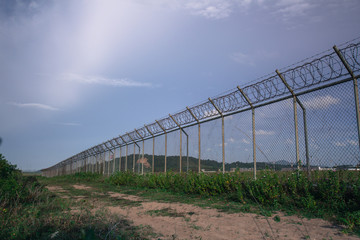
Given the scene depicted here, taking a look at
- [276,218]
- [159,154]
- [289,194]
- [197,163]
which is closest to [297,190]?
[289,194]

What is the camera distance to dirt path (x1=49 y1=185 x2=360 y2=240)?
373cm

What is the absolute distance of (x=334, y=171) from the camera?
16.7 feet

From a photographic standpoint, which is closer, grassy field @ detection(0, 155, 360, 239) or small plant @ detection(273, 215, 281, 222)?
grassy field @ detection(0, 155, 360, 239)

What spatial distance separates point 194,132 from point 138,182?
409 centimetres

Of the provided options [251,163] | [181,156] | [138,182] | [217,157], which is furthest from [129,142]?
[251,163]

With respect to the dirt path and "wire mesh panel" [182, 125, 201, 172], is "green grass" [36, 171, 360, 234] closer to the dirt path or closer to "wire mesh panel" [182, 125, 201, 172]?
the dirt path

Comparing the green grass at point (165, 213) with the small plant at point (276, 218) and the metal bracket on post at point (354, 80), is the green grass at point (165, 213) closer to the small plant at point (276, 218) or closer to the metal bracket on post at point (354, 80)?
the small plant at point (276, 218)

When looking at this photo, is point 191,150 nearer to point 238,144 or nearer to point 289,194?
point 238,144

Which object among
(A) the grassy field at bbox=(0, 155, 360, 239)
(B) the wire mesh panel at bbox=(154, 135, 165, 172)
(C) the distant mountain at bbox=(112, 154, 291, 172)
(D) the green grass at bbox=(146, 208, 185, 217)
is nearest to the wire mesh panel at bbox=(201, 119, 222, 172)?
(C) the distant mountain at bbox=(112, 154, 291, 172)

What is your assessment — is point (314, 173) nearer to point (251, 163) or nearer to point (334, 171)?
point (334, 171)

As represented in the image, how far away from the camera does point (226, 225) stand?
14.4ft

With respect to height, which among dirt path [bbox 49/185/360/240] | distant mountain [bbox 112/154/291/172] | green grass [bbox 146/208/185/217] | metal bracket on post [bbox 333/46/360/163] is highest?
metal bracket on post [bbox 333/46/360/163]

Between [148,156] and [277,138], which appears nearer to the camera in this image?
[277,138]

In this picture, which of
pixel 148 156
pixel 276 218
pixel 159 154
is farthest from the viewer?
pixel 148 156
